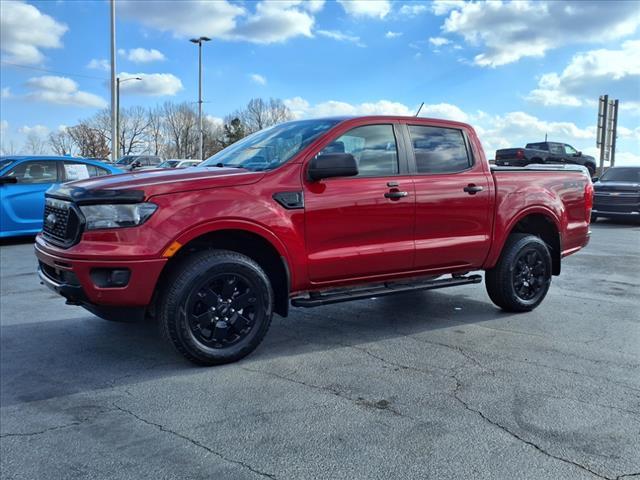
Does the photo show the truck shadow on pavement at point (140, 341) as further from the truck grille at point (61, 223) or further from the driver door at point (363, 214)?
the truck grille at point (61, 223)

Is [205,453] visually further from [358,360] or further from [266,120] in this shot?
Result: [266,120]

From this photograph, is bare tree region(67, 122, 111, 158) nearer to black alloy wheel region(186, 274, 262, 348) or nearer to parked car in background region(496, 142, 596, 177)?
parked car in background region(496, 142, 596, 177)

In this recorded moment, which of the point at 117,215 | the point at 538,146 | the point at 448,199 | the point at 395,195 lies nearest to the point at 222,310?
the point at 117,215

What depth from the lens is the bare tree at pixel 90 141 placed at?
59.3 m

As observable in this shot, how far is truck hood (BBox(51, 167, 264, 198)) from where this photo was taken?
12.3 feet

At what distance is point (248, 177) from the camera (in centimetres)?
408

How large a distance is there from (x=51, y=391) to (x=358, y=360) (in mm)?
2145

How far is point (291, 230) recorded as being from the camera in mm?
4172

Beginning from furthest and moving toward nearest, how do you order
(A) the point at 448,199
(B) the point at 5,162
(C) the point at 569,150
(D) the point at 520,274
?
(C) the point at 569,150
(B) the point at 5,162
(D) the point at 520,274
(A) the point at 448,199

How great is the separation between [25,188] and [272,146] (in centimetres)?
747

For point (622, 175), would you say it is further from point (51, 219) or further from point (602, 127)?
point (51, 219)

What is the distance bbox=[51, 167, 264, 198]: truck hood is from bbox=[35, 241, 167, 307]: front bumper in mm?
471

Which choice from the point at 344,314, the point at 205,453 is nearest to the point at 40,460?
the point at 205,453

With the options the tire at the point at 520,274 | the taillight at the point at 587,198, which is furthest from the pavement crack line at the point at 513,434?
the taillight at the point at 587,198
